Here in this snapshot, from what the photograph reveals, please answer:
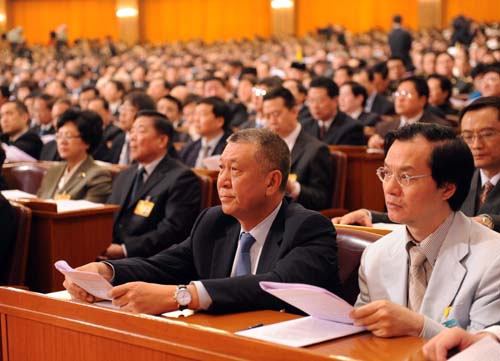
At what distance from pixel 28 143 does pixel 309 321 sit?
5.08 m

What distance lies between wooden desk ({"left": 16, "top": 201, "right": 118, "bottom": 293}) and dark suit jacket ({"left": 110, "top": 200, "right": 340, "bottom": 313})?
50.1 inches

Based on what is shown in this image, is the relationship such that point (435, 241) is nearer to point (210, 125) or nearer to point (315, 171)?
point (315, 171)

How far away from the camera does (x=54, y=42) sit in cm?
2505

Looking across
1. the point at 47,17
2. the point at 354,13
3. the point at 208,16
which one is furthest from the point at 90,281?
the point at 47,17

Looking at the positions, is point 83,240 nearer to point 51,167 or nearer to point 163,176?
point 163,176

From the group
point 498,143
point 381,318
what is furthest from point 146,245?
point 381,318

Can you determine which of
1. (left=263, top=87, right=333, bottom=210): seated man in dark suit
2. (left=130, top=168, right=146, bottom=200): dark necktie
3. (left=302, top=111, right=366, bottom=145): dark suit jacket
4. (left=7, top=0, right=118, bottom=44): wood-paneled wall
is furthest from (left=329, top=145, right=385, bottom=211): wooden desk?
(left=7, top=0, right=118, bottom=44): wood-paneled wall

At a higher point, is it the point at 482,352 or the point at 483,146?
the point at 483,146

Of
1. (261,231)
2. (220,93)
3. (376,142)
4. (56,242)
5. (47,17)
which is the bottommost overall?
(56,242)

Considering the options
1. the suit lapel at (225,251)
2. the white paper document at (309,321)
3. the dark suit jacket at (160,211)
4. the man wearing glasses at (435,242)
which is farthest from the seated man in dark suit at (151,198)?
the white paper document at (309,321)

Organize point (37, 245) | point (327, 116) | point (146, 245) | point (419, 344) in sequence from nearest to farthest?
1. point (419, 344)
2. point (37, 245)
3. point (146, 245)
4. point (327, 116)

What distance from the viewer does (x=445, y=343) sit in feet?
5.11

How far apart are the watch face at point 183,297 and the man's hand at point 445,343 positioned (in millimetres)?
718

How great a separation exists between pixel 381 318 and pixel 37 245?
2391 millimetres
